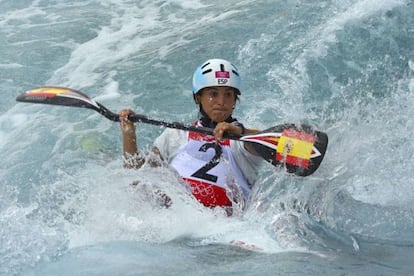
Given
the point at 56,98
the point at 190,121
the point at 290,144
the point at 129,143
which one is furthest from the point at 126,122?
the point at 190,121

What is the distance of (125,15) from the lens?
10555mm

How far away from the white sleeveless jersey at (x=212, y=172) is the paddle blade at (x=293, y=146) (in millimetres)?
266

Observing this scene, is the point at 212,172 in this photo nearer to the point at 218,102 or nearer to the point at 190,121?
the point at 218,102

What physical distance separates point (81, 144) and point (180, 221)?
2.60 metres

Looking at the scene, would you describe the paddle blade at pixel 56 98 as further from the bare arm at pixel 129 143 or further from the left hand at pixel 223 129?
the left hand at pixel 223 129

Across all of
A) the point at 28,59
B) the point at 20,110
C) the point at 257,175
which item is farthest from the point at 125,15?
the point at 257,175

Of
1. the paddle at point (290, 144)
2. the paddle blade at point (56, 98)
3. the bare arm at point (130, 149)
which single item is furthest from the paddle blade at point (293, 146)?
the paddle blade at point (56, 98)

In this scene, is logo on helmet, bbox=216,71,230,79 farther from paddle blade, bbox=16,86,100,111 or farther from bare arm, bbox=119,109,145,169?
paddle blade, bbox=16,86,100,111

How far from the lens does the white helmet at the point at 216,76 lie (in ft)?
14.9

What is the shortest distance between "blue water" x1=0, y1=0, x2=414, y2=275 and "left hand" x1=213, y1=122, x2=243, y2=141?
1.48 ft

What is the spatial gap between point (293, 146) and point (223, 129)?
0.45 metres

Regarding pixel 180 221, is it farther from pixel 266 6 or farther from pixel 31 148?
pixel 266 6

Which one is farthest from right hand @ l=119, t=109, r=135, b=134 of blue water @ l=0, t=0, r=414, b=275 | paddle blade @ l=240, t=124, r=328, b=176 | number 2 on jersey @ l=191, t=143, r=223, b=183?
paddle blade @ l=240, t=124, r=328, b=176

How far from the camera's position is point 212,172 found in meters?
4.38
